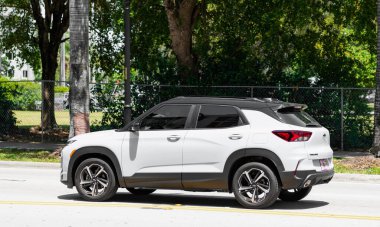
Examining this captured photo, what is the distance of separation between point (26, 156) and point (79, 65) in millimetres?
2963

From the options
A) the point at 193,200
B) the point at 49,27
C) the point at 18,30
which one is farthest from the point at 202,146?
the point at 18,30

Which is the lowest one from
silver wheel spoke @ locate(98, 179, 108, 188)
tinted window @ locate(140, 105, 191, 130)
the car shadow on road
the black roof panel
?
the car shadow on road

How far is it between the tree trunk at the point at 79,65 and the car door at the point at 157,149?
356 inches

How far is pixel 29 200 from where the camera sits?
40.9ft

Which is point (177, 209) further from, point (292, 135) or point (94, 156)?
point (292, 135)

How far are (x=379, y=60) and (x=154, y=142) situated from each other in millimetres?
9437

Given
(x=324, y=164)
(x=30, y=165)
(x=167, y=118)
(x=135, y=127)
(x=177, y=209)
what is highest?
(x=167, y=118)

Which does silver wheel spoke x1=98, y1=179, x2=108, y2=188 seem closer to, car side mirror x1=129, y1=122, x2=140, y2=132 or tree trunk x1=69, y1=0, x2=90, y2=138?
car side mirror x1=129, y1=122, x2=140, y2=132

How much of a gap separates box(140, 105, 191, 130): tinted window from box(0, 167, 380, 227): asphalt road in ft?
4.03

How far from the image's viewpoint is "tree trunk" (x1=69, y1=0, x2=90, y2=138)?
824 inches

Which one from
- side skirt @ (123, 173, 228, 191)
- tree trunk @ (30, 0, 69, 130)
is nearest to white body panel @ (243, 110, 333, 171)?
side skirt @ (123, 173, 228, 191)

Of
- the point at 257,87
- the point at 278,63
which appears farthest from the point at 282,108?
the point at 278,63

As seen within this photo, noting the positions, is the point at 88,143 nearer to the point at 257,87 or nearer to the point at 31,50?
the point at 257,87

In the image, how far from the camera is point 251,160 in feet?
37.7
